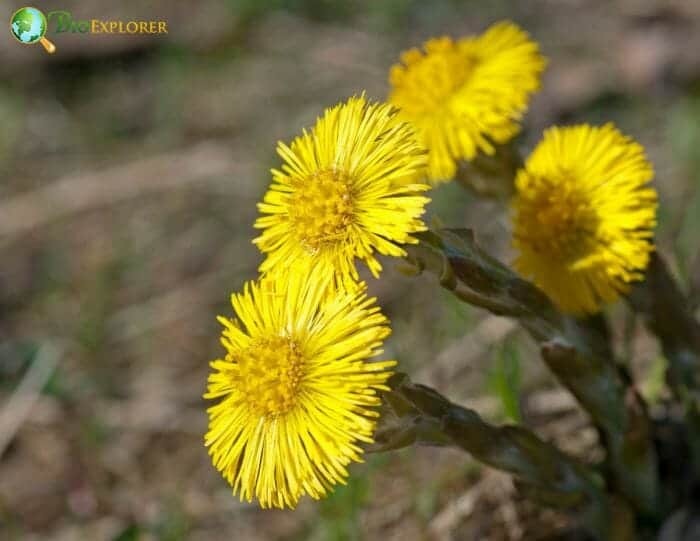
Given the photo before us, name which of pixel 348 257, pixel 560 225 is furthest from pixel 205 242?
pixel 348 257

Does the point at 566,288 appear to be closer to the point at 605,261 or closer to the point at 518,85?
the point at 605,261

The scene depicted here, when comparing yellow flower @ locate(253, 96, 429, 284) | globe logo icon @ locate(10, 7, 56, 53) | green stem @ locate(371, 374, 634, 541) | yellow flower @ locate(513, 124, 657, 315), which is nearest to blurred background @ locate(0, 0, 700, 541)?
globe logo icon @ locate(10, 7, 56, 53)

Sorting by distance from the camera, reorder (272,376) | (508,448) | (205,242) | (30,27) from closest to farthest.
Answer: (272,376), (508,448), (205,242), (30,27)

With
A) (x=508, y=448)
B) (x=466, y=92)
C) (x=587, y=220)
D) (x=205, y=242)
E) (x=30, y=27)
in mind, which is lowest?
(x=508, y=448)

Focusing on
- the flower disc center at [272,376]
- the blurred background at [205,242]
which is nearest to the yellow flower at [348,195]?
the flower disc center at [272,376]

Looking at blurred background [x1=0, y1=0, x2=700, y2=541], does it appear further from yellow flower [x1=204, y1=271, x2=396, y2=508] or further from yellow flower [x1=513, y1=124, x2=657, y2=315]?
yellow flower [x1=204, y1=271, x2=396, y2=508]

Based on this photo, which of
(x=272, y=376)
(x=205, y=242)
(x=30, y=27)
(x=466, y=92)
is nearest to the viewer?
(x=272, y=376)

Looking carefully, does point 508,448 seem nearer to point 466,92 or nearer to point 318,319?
point 318,319

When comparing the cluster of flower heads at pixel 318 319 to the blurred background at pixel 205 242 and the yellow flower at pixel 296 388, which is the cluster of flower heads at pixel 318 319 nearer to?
the yellow flower at pixel 296 388

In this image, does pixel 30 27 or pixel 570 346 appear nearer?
pixel 570 346
